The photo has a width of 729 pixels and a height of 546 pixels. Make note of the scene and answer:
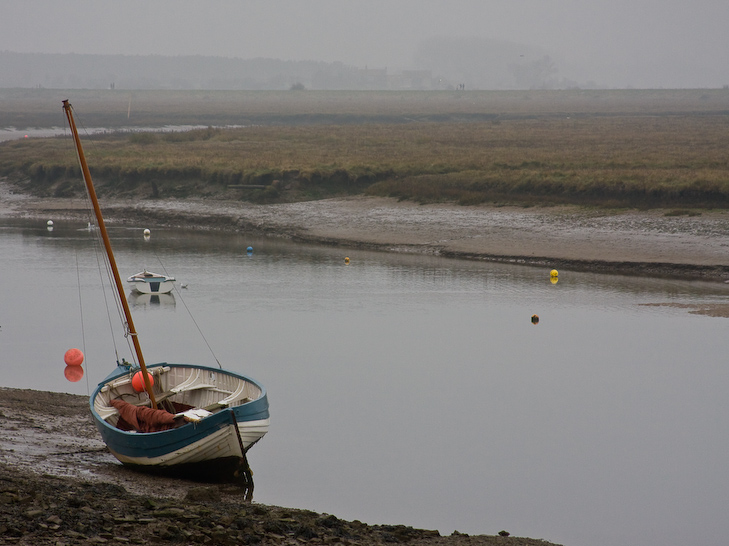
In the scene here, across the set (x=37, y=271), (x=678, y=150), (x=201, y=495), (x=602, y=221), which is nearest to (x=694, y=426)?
(x=201, y=495)

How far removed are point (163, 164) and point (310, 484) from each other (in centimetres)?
4785

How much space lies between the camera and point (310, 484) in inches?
629

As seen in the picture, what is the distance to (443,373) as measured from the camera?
23812 mm

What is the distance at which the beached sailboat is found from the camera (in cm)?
1494

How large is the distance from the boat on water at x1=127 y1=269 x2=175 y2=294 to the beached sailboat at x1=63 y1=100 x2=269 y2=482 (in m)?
14.2

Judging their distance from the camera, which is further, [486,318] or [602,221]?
[602,221]

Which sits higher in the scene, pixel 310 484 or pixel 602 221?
pixel 602 221

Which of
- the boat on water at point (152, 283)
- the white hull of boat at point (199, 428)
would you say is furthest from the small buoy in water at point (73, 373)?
the boat on water at point (152, 283)

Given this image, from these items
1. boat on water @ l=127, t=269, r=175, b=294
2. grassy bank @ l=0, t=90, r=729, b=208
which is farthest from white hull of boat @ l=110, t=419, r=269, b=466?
grassy bank @ l=0, t=90, r=729, b=208

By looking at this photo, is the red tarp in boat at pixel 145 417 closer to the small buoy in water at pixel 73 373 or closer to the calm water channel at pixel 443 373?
the calm water channel at pixel 443 373

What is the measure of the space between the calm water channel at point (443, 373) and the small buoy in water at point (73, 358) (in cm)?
41

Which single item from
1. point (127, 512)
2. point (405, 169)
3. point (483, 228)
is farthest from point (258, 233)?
point (127, 512)

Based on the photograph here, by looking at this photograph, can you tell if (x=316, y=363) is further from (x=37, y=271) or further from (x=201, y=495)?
(x=37, y=271)

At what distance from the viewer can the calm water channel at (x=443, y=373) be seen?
15.5m
